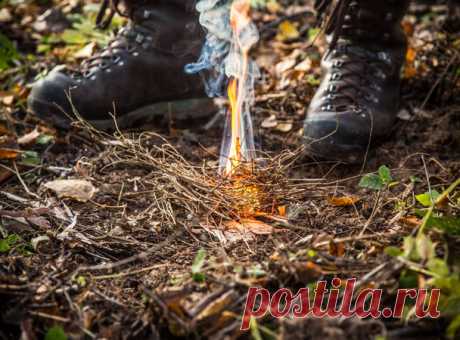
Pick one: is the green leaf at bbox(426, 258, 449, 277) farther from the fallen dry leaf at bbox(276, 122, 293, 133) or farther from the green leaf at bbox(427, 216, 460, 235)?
the fallen dry leaf at bbox(276, 122, 293, 133)

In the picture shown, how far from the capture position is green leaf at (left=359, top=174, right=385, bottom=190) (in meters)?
1.57

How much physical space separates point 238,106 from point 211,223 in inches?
18.5

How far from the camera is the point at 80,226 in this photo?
144 centimetres

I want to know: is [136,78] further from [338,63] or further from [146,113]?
[338,63]

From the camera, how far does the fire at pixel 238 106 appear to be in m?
1.70

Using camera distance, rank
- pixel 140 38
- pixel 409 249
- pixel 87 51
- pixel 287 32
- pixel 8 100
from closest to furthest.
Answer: pixel 409 249 < pixel 140 38 < pixel 8 100 < pixel 87 51 < pixel 287 32

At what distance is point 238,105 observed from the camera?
178 cm

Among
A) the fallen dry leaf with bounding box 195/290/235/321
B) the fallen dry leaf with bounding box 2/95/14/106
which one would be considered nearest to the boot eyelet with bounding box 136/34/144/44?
the fallen dry leaf with bounding box 2/95/14/106

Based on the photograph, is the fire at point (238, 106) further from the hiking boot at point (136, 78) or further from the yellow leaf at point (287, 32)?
the yellow leaf at point (287, 32)

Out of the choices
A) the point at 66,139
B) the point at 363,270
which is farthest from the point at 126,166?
the point at 363,270

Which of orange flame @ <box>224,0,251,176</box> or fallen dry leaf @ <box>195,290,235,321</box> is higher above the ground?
orange flame @ <box>224,0,251,176</box>

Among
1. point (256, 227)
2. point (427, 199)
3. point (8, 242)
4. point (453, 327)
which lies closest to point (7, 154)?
point (8, 242)

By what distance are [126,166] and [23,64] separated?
1.13 meters

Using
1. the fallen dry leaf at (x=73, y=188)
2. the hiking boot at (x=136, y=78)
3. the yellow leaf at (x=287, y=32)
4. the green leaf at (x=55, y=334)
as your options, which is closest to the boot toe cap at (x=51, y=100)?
the hiking boot at (x=136, y=78)
